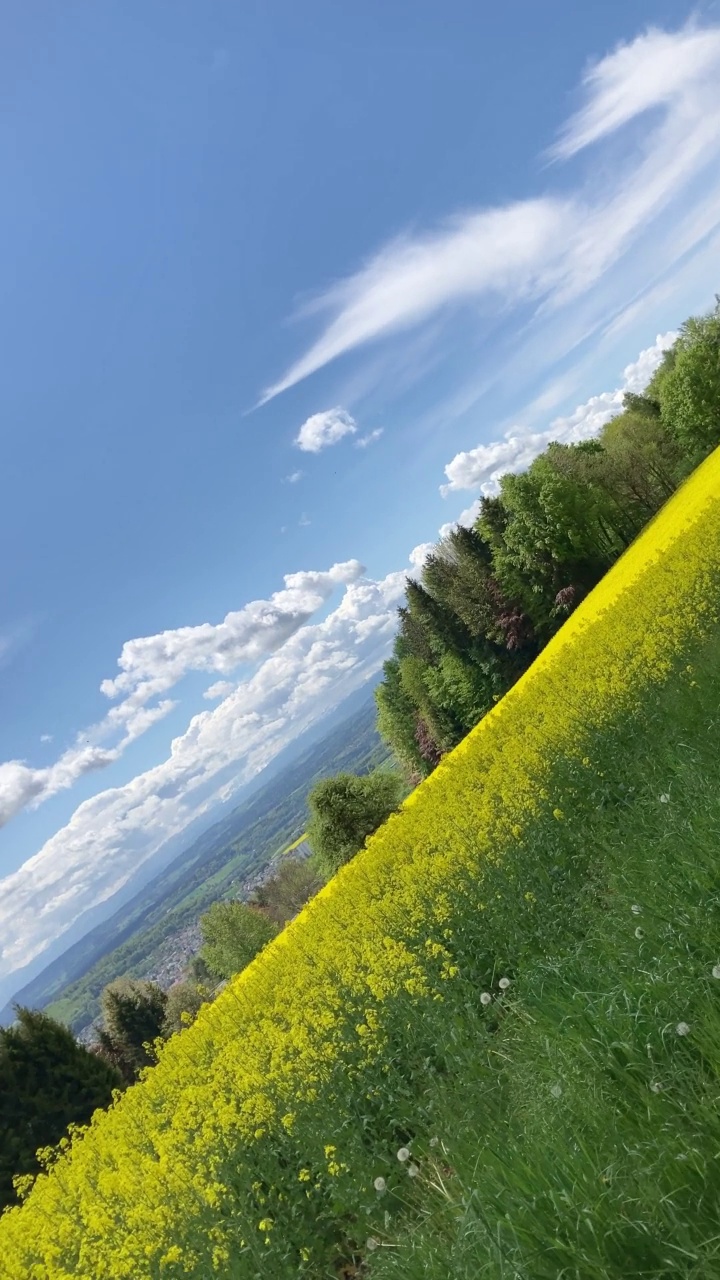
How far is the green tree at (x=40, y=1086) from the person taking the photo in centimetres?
2423

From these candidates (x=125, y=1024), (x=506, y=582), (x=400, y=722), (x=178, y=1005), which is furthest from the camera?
(x=400, y=722)

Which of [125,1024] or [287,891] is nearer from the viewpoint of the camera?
[125,1024]

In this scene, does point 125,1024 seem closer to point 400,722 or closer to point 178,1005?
point 178,1005

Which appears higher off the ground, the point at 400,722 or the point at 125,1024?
the point at 400,722

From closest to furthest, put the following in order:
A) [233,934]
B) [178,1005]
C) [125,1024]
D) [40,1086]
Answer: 1. [40,1086]
2. [125,1024]
3. [178,1005]
4. [233,934]

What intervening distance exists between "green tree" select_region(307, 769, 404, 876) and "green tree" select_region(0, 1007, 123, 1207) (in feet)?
39.0

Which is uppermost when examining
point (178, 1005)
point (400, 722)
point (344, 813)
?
point (344, 813)

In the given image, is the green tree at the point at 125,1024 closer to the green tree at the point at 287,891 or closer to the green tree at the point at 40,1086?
the green tree at the point at 40,1086

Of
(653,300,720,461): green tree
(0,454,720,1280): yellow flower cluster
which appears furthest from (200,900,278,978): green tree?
(653,300,720,461): green tree

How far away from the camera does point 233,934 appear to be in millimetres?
51156

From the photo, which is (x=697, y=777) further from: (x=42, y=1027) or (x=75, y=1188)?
(x=42, y=1027)

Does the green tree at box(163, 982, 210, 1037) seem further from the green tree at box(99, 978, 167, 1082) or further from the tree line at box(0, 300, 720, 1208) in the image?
the green tree at box(99, 978, 167, 1082)

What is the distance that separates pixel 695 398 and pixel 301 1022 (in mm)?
56438

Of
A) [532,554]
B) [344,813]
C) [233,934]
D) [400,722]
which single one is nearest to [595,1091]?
[344,813]
